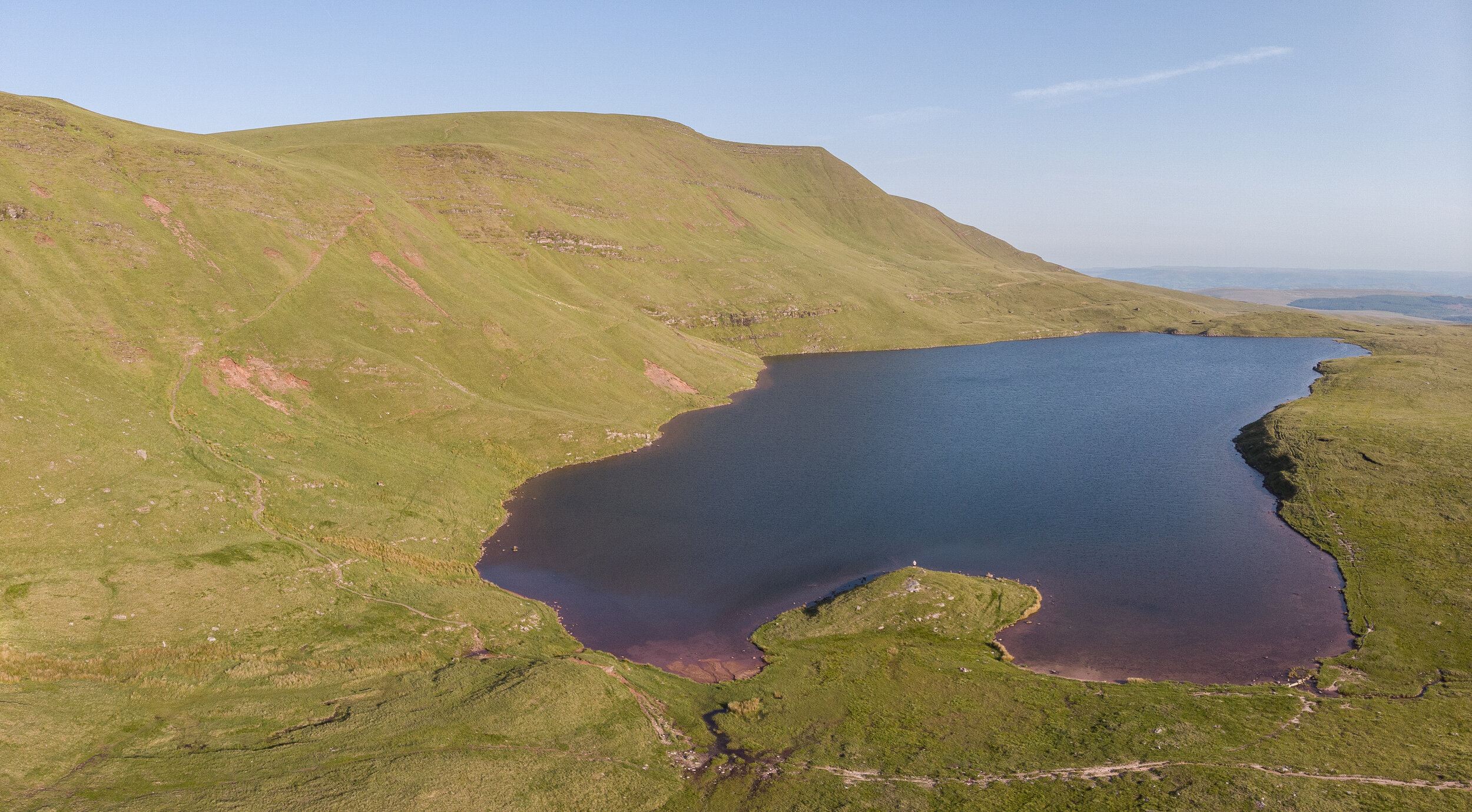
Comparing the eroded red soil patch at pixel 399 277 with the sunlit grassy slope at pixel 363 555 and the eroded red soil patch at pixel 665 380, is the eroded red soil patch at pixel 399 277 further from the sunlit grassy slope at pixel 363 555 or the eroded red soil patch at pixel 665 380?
the eroded red soil patch at pixel 665 380

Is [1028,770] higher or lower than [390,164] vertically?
lower

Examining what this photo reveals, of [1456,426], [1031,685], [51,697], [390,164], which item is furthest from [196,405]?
[1456,426]

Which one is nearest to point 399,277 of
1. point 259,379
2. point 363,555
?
point 259,379

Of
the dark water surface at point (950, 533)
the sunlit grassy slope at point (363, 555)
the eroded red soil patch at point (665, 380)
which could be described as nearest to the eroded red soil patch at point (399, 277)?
the sunlit grassy slope at point (363, 555)

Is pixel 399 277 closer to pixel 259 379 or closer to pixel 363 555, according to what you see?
pixel 259 379

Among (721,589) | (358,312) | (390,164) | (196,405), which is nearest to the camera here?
(721,589)

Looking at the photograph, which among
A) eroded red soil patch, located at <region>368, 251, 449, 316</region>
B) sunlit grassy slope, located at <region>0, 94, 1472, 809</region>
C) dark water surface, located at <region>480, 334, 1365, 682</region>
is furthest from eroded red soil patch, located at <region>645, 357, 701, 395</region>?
eroded red soil patch, located at <region>368, 251, 449, 316</region>

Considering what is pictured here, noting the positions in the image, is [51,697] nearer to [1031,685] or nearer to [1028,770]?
[1028,770]

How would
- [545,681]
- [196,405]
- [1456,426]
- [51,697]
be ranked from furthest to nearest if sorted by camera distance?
1. [1456,426]
2. [196,405]
3. [545,681]
4. [51,697]
